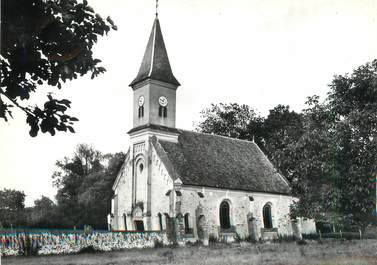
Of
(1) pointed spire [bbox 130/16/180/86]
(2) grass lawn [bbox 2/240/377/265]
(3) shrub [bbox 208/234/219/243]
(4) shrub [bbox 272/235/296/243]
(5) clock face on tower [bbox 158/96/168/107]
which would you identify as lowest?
(2) grass lawn [bbox 2/240/377/265]

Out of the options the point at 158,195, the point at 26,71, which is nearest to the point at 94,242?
the point at 158,195

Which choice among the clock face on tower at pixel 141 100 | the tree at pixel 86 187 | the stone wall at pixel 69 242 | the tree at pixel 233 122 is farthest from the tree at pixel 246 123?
the stone wall at pixel 69 242

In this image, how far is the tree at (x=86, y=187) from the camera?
176ft

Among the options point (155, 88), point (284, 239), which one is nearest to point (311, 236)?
point (284, 239)

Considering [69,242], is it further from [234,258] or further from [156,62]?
[156,62]

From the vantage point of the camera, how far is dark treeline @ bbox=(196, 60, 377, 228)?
49.1 ft

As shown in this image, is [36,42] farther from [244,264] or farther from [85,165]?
[85,165]

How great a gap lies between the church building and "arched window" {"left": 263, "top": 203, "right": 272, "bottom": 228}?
0.10 metres

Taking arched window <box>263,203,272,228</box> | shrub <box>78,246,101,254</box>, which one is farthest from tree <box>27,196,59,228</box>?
Result: shrub <box>78,246,101,254</box>

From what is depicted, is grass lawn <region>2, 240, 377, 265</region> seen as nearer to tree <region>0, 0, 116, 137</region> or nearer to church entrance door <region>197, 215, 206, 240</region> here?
church entrance door <region>197, 215, 206, 240</region>

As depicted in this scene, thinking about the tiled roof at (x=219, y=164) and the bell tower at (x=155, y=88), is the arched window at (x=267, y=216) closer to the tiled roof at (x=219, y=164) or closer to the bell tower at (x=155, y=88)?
the tiled roof at (x=219, y=164)

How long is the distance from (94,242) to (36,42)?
23482mm

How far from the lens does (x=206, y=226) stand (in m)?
34.5

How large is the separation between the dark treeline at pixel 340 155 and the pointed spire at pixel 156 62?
19.7m
